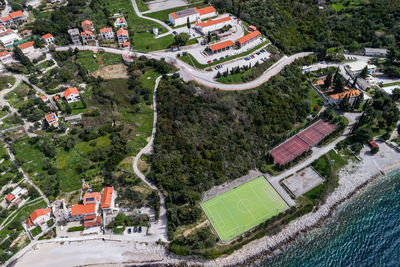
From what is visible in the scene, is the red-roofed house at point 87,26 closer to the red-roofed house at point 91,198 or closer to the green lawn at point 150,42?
the green lawn at point 150,42

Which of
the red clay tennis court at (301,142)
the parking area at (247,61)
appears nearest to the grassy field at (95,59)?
the parking area at (247,61)

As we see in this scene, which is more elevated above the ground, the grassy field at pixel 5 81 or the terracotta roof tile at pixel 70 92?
the grassy field at pixel 5 81

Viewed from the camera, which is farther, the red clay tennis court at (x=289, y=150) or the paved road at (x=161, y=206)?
the red clay tennis court at (x=289, y=150)

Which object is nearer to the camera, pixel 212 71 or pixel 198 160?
pixel 198 160

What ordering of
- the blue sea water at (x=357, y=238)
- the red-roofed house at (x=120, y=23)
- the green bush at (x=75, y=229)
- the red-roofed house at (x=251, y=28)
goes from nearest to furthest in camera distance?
the blue sea water at (x=357, y=238) < the green bush at (x=75, y=229) < the red-roofed house at (x=251, y=28) < the red-roofed house at (x=120, y=23)

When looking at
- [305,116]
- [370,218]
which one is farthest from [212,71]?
[370,218]

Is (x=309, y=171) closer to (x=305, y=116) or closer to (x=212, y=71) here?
(x=305, y=116)
